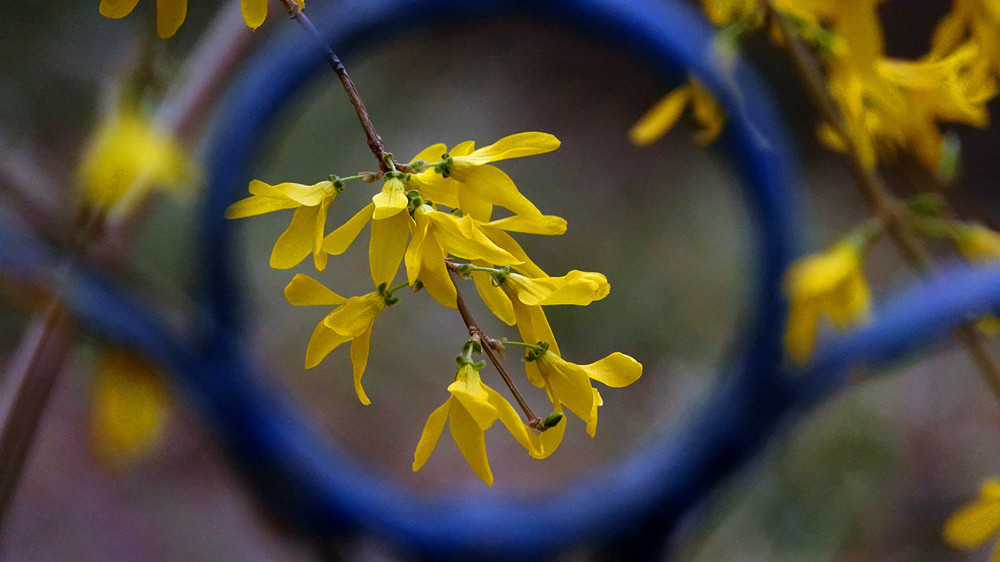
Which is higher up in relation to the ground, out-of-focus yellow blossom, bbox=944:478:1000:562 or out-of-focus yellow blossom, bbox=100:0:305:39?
out-of-focus yellow blossom, bbox=100:0:305:39

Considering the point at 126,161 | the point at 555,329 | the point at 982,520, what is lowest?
the point at 982,520

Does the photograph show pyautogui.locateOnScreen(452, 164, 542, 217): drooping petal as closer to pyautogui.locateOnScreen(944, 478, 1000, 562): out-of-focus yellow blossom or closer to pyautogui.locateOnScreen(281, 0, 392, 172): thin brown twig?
pyautogui.locateOnScreen(281, 0, 392, 172): thin brown twig

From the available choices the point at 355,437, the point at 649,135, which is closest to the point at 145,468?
the point at 355,437

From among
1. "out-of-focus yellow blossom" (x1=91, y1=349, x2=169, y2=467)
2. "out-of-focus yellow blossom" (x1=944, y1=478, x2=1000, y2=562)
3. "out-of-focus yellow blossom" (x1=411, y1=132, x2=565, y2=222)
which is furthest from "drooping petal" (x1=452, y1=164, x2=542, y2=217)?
"out-of-focus yellow blossom" (x1=91, y1=349, x2=169, y2=467)

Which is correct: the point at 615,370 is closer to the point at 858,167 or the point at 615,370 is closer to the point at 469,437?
the point at 469,437

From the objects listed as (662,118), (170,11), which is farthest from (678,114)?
(170,11)

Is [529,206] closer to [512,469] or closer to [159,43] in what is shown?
[159,43]
